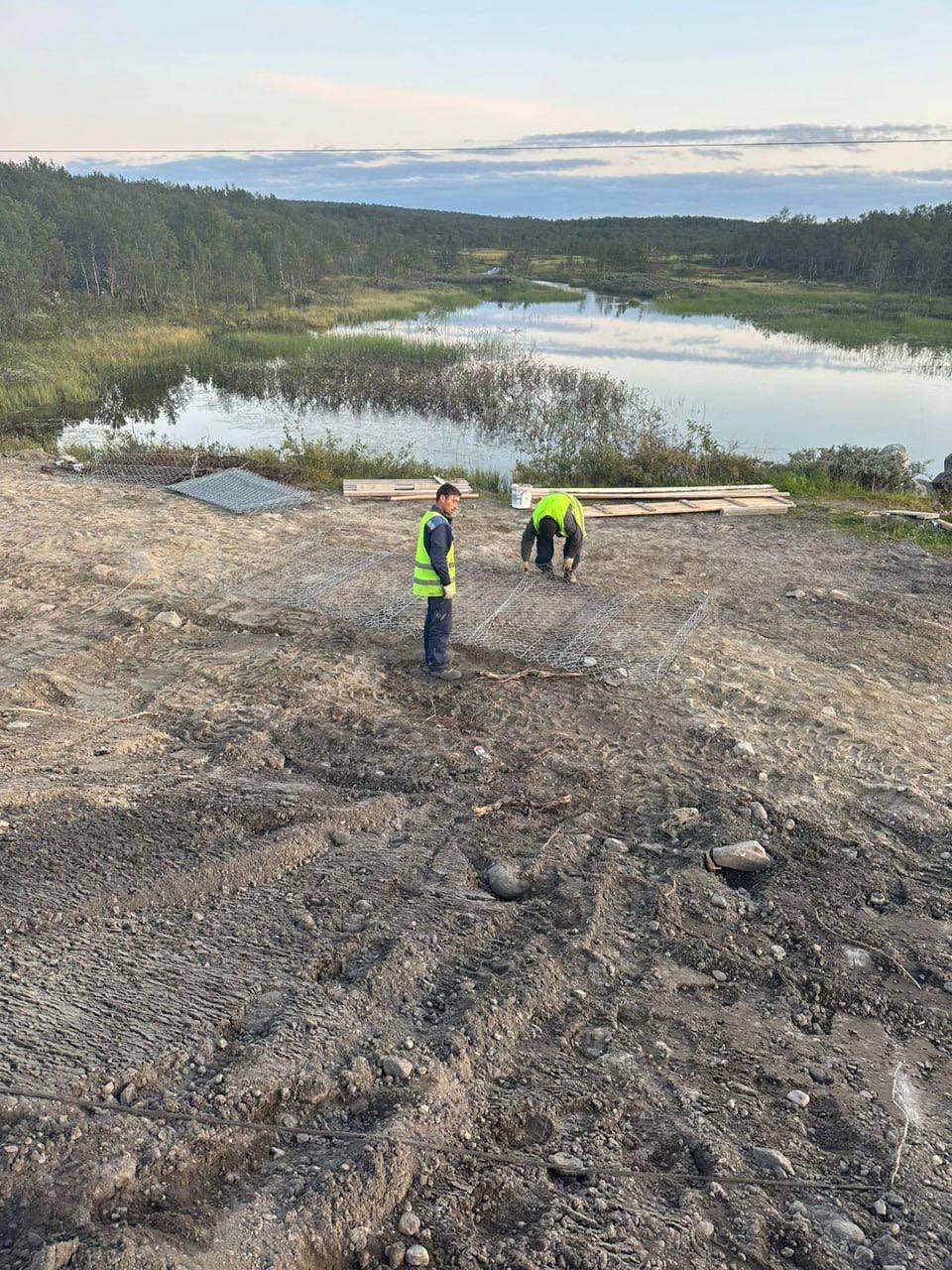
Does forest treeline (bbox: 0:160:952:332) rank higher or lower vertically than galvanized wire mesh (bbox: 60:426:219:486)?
higher

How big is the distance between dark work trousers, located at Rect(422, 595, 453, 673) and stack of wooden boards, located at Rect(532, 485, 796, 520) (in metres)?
5.80

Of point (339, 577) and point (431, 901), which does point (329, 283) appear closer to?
point (339, 577)

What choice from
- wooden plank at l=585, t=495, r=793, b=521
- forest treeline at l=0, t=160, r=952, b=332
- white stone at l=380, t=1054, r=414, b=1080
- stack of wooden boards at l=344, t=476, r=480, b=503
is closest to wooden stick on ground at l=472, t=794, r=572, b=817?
white stone at l=380, t=1054, r=414, b=1080

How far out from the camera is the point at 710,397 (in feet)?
78.8

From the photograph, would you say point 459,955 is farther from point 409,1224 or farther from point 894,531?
point 894,531

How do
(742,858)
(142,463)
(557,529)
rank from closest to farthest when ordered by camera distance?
(742,858)
(557,529)
(142,463)

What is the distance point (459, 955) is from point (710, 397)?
22579mm

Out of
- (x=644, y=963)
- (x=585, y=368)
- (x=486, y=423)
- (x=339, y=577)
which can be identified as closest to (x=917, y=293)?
(x=585, y=368)

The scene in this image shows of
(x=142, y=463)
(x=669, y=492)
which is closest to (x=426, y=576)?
(x=669, y=492)

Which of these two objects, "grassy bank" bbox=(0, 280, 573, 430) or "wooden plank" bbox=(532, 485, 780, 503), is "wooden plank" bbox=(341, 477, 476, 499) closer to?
"wooden plank" bbox=(532, 485, 780, 503)

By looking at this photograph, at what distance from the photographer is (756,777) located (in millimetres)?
5957

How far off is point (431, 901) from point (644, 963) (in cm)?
115

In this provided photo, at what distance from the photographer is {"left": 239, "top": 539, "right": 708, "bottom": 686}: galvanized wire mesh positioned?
759cm

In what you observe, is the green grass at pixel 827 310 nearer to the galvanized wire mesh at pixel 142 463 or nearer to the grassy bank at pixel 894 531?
the grassy bank at pixel 894 531
